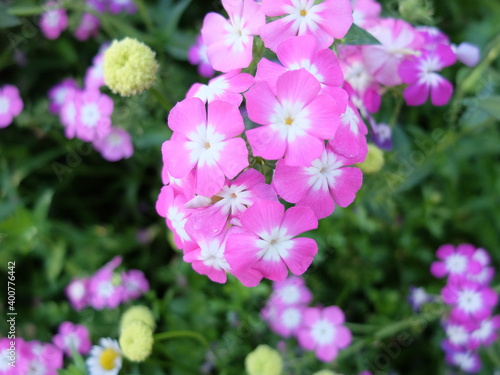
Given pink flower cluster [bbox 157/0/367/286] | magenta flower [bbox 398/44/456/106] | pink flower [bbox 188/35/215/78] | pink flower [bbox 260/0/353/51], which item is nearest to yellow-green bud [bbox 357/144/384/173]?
magenta flower [bbox 398/44/456/106]

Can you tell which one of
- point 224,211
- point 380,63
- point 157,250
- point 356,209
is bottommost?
point 157,250

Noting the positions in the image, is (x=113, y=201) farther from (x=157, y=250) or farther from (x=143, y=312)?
(x=143, y=312)

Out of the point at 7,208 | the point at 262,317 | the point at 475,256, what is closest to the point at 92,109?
the point at 7,208

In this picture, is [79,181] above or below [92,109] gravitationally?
below

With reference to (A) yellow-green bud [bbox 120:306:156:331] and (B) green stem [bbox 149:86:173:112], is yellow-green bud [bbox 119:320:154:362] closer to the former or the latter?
(A) yellow-green bud [bbox 120:306:156:331]

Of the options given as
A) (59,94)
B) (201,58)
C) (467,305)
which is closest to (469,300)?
(467,305)

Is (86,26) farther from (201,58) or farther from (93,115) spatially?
(201,58)
